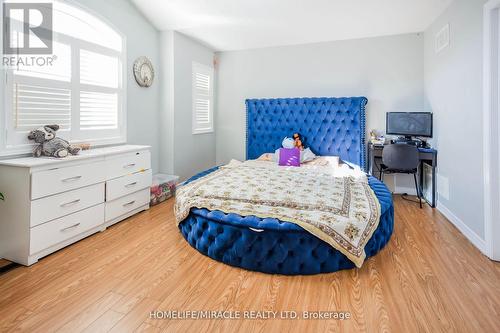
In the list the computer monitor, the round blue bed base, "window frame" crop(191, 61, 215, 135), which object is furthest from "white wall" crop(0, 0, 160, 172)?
the computer monitor

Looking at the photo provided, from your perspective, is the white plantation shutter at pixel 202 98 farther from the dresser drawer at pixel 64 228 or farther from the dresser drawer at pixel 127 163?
the dresser drawer at pixel 64 228

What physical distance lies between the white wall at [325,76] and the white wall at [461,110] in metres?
0.46

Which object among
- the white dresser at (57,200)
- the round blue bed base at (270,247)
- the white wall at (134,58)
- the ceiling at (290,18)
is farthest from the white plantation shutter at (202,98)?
the round blue bed base at (270,247)

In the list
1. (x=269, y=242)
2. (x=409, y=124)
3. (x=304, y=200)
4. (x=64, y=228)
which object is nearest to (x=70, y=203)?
(x=64, y=228)

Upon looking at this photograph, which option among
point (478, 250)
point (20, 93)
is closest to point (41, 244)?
point (20, 93)

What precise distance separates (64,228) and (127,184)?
2.77 feet

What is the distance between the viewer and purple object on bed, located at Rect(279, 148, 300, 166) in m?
4.02

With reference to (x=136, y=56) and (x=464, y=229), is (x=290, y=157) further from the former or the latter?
(x=136, y=56)

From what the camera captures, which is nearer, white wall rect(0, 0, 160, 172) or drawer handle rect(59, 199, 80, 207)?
drawer handle rect(59, 199, 80, 207)

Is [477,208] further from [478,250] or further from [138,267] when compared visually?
[138,267]

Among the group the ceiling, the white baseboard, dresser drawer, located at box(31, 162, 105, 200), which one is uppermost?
the ceiling

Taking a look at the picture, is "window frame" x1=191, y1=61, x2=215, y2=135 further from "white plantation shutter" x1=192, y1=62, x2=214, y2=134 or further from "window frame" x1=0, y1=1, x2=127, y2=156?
"window frame" x1=0, y1=1, x2=127, y2=156

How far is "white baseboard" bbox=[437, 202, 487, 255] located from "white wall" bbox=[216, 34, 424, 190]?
3.16 feet

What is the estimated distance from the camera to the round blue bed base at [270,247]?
2.01 meters
